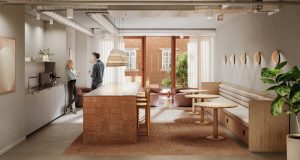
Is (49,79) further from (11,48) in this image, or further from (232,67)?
(232,67)

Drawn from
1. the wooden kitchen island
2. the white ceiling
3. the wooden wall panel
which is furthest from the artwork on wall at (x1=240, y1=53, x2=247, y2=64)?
the wooden kitchen island

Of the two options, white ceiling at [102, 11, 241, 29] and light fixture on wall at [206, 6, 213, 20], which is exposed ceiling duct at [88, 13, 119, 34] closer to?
white ceiling at [102, 11, 241, 29]

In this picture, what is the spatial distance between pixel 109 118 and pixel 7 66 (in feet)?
6.23

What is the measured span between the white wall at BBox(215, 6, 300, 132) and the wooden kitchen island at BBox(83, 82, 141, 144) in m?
2.73

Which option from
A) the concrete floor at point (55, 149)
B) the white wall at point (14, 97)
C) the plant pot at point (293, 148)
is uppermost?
the white wall at point (14, 97)

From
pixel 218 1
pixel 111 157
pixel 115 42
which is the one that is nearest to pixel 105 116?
pixel 111 157

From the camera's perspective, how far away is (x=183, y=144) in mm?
6770

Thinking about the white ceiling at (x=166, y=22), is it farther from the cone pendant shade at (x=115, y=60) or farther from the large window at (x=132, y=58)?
the large window at (x=132, y=58)

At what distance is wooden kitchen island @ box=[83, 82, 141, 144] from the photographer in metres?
6.70

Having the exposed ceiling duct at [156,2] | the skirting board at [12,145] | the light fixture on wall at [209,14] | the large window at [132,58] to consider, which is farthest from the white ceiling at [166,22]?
the skirting board at [12,145]

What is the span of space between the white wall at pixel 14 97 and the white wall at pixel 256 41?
4.65 metres

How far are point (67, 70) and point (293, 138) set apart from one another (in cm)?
664

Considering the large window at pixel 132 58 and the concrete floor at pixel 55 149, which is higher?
the large window at pixel 132 58

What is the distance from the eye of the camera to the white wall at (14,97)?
6.06 meters
